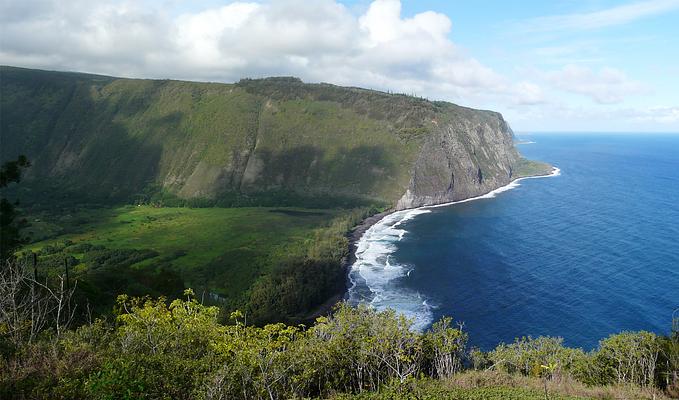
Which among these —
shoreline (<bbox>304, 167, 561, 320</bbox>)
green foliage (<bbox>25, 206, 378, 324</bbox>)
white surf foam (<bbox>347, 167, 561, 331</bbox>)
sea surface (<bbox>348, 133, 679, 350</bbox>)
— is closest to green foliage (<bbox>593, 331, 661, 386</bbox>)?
white surf foam (<bbox>347, 167, 561, 331</bbox>)

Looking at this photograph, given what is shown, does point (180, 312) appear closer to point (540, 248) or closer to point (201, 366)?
point (201, 366)

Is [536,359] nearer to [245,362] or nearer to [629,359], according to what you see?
[629,359]

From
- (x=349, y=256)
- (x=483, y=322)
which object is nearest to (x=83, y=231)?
(x=349, y=256)

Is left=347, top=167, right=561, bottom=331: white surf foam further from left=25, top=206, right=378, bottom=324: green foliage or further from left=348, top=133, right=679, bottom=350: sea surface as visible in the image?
left=25, top=206, right=378, bottom=324: green foliage

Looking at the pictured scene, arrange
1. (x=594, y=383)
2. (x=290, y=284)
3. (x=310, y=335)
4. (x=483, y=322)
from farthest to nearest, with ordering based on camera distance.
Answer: (x=290, y=284) < (x=483, y=322) < (x=594, y=383) < (x=310, y=335)

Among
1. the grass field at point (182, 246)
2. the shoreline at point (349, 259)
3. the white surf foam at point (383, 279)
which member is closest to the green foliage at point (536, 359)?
the white surf foam at point (383, 279)

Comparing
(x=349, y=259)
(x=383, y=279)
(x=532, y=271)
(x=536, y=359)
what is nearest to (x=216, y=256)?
(x=349, y=259)
